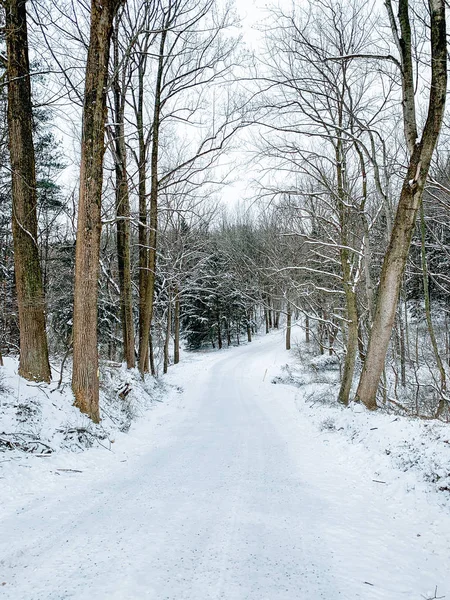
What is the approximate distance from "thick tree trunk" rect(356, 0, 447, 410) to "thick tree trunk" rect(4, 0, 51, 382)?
5.99 meters

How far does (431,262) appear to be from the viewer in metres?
20.5

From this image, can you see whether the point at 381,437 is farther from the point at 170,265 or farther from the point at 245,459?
the point at 170,265

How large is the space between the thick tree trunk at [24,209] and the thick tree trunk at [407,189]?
19.7ft

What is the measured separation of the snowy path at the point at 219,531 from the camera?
2.38 m

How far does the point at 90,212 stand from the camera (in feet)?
20.7

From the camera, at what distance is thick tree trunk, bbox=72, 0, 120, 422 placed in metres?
6.18

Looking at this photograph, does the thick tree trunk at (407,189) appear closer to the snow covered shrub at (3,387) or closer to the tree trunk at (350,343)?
the tree trunk at (350,343)

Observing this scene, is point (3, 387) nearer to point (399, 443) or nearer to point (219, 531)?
point (219, 531)

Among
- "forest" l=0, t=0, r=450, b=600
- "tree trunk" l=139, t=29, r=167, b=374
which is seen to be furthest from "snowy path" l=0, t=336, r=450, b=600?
"tree trunk" l=139, t=29, r=167, b=374

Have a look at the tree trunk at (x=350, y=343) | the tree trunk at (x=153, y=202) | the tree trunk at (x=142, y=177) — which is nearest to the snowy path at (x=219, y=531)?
the tree trunk at (x=350, y=343)

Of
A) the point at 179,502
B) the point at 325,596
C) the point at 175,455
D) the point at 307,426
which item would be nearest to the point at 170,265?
the point at 307,426

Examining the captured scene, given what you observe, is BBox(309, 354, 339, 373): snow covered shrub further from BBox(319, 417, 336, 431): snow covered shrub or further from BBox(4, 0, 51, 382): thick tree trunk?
BBox(4, 0, 51, 382): thick tree trunk

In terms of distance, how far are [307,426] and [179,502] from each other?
17.1 ft

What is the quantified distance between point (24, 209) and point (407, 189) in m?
6.75
